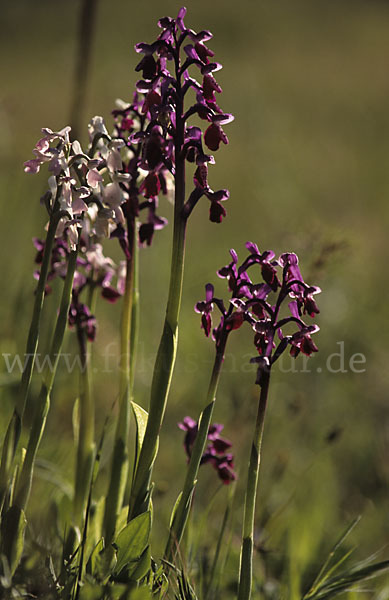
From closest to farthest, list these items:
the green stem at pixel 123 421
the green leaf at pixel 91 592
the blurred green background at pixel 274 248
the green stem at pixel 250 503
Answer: the green leaf at pixel 91 592
the green stem at pixel 250 503
the green stem at pixel 123 421
the blurred green background at pixel 274 248

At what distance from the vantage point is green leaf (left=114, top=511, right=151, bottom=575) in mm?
1409

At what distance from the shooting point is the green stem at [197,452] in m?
1.41

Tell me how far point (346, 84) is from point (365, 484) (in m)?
11.0

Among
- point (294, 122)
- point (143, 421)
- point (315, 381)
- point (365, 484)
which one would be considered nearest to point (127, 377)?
point (143, 421)

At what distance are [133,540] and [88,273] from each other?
0.75 metres

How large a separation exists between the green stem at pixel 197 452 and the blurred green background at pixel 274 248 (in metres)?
0.49

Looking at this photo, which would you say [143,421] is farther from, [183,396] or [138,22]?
[138,22]

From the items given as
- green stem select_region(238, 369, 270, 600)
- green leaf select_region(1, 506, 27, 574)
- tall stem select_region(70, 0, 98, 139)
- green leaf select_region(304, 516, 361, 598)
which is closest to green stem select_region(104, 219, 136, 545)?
green leaf select_region(1, 506, 27, 574)

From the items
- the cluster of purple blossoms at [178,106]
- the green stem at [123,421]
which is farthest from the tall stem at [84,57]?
the cluster of purple blossoms at [178,106]

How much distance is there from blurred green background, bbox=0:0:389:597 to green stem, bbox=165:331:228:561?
0.49 metres

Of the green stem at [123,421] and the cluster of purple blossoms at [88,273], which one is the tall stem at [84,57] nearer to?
the cluster of purple blossoms at [88,273]

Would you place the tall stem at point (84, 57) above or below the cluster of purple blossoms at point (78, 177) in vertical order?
above

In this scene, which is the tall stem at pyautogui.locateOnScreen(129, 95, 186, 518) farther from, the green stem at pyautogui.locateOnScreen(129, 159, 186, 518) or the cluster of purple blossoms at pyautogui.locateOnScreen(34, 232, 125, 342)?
the cluster of purple blossoms at pyautogui.locateOnScreen(34, 232, 125, 342)

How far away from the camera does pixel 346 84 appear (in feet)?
41.8
